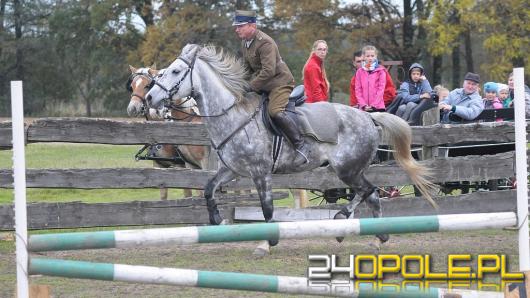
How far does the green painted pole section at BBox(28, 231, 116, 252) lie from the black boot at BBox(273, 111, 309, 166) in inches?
164

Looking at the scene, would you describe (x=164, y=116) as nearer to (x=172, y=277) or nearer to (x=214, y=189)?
(x=214, y=189)

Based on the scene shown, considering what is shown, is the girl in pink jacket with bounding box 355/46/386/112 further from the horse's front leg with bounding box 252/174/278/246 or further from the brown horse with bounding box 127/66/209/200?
the horse's front leg with bounding box 252/174/278/246

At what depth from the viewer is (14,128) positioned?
169 inches

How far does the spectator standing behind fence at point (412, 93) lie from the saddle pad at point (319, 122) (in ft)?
7.54

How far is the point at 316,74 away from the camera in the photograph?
1039 cm

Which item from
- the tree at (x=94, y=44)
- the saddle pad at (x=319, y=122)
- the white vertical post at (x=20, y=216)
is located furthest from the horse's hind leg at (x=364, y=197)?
the tree at (x=94, y=44)

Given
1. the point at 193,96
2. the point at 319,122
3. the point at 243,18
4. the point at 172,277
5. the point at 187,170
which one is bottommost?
the point at 172,277

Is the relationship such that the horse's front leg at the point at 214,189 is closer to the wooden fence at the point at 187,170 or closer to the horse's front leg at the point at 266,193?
the horse's front leg at the point at 266,193

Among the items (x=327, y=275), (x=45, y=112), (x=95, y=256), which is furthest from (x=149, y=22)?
(x=327, y=275)

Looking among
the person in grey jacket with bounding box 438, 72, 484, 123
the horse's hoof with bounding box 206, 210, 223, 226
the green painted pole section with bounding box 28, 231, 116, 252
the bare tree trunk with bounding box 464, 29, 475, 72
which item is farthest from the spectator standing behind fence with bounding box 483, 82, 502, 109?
the bare tree trunk with bounding box 464, 29, 475, 72

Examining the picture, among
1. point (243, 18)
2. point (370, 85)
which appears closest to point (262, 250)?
point (243, 18)

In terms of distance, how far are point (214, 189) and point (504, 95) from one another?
5248 millimetres

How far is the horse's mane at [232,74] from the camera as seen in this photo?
336 inches

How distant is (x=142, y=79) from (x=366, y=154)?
3426mm
